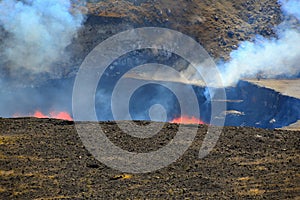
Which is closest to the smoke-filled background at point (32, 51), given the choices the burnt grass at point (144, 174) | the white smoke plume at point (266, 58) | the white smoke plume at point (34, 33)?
→ the white smoke plume at point (34, 33)

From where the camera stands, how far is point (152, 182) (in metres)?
13.8

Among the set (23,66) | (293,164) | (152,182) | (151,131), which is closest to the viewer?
(152,182)

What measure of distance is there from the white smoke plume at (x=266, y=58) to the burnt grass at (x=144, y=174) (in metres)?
31.5

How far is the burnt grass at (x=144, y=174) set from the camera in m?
13.1

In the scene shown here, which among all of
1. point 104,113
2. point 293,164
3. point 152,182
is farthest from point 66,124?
point 104,113

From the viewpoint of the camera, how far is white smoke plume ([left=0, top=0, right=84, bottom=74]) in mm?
46688

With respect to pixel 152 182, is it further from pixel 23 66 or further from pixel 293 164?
pixel 23 66

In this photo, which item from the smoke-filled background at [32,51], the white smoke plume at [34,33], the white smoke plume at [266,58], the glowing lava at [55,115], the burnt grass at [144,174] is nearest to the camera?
the burnt grass at [144,174]

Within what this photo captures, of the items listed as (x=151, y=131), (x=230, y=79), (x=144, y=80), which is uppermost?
(x=144, y=80)

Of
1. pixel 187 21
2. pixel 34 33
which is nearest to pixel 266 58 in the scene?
pixel 187 21

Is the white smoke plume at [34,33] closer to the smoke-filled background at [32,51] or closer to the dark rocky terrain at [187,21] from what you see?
the smoke-filled background at [32,51]

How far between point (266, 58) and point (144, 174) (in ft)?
129

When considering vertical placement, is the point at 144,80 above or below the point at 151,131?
above

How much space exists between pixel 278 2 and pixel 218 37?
11.2 meters
